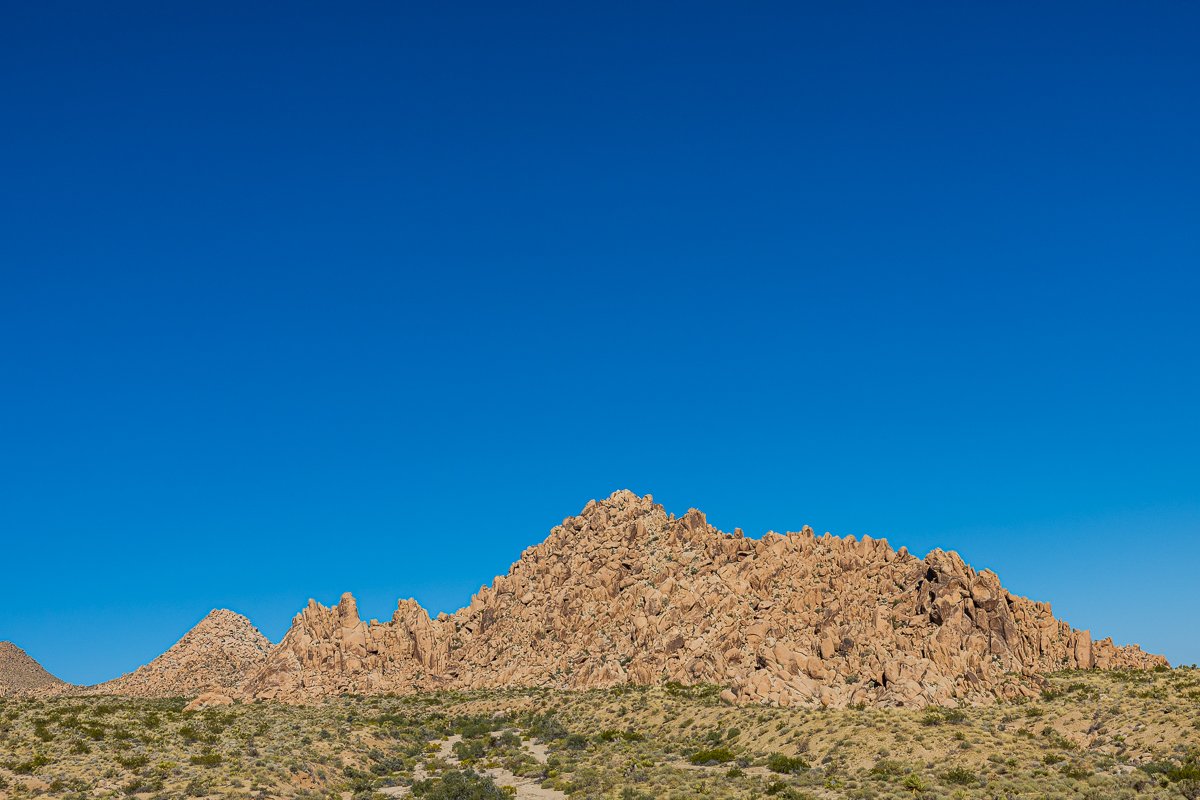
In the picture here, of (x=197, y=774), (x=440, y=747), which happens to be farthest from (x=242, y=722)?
(x=197, y=774)

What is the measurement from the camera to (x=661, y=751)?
249 feet

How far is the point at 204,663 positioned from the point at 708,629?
9973cm

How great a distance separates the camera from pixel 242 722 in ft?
275

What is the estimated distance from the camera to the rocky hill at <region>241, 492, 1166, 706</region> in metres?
89.9

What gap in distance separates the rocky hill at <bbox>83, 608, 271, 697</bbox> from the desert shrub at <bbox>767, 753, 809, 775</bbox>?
3882 inches

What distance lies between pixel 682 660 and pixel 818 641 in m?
19.1

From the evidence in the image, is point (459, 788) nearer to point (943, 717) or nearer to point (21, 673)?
point (943, 717)

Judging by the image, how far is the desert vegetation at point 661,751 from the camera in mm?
55594

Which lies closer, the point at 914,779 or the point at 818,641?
the point at 914,779

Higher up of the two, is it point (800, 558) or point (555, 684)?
point (800, 558)

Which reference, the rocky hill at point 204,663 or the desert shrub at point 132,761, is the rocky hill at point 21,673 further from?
the desert shrub at point 132,761

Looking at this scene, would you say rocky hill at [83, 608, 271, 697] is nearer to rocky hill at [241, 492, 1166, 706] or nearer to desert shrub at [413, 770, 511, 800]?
rocky hill at [241, 492, 1166, 706]

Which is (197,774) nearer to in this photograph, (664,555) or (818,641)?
(818,641)

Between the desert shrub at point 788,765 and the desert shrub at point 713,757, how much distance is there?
458cm
